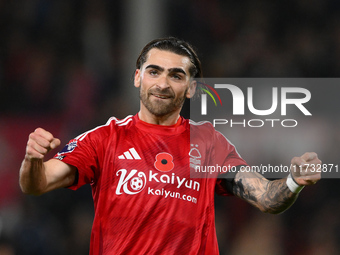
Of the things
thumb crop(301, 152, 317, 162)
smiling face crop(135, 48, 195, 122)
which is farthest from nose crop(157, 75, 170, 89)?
thumb crop(301, 152, 317, 162)

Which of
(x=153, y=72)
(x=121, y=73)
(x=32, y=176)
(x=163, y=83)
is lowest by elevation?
(x=32, y=176)

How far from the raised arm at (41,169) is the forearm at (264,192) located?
1.03 metres

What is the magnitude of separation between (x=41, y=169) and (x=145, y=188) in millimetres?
631

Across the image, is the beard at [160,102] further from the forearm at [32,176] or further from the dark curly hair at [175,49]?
the forearm at [32,176]

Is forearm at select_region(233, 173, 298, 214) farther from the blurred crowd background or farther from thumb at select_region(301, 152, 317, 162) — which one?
the blurred crowd background

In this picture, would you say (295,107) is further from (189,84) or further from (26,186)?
(26,186)

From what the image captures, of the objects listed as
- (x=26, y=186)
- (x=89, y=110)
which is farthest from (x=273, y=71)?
(x=26, y=186)

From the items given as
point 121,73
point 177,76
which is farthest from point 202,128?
point 121,73

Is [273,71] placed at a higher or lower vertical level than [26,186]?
higher

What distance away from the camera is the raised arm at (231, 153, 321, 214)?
100.0 inches

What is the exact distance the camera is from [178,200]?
2904 mm

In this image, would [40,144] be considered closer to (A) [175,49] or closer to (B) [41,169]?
(B) [41,169]

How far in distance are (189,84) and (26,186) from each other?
1.27 metres

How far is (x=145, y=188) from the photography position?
2902 mm
